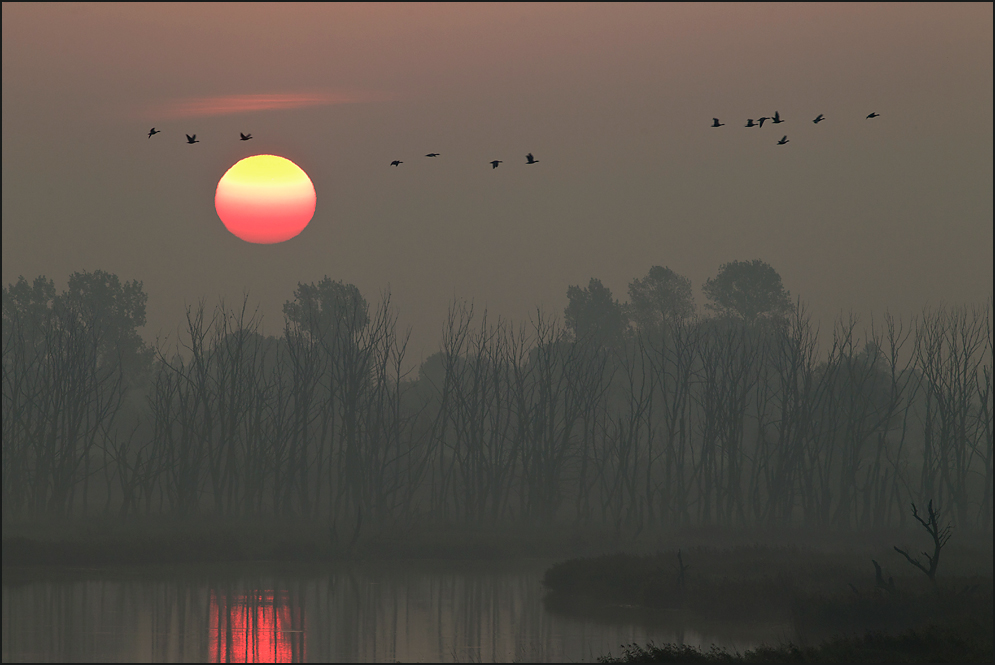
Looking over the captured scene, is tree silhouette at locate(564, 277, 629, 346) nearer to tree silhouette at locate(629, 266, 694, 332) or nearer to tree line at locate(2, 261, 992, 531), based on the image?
tree silhouette at locate(629, 266, 694, 332)

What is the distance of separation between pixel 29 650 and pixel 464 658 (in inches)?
328

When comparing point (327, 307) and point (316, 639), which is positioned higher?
point (327, 307)

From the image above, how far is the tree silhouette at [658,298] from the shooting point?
84188 millimetres

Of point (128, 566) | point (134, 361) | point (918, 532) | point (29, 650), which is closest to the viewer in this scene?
point (29, 650)

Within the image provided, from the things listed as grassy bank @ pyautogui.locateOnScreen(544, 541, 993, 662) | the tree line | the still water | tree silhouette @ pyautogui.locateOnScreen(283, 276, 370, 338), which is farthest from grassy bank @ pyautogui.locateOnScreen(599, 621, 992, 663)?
tree silhouette @ pyautogui.locateOnScreen(283, 276, 370, 338)

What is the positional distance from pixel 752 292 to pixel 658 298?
8023mm

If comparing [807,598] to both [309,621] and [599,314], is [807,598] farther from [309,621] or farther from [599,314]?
[599,314]

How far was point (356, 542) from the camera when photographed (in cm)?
3650

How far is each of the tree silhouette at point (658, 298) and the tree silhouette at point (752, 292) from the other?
3.91 metres

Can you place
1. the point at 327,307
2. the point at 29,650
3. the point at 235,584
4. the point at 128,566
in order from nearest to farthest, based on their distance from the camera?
the point at 29,650 → the point at 235,584 → the point at 128,566 → the point at 327,307

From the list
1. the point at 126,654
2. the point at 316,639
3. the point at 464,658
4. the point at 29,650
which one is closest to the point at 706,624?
the point at 464,658

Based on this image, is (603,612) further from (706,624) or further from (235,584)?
(235,584)

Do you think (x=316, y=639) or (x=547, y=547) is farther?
(x=547, y=547)

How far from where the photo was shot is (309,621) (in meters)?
23.1
